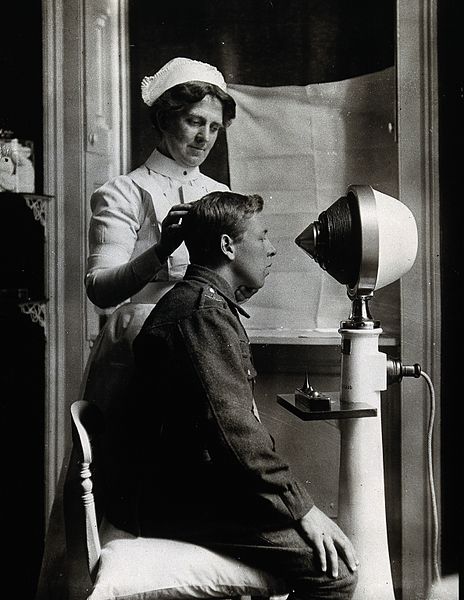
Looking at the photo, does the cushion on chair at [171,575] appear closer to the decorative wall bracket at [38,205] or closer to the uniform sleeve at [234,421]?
the uniform sleeve at [234,421]

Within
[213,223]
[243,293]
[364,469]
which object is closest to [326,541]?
[364,469]

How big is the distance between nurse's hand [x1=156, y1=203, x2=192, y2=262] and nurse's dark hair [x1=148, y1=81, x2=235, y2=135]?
0.23 meters

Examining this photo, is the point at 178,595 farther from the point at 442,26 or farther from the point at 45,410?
the point at 442,26

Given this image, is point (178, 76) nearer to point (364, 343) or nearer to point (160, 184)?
point (160, 184)

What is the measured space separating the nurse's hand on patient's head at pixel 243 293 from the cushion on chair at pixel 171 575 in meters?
0.51

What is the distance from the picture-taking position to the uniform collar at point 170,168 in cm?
148

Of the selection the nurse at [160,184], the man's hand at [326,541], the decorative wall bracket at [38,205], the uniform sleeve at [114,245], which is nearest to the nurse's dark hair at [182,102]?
the nurse at [160,184]

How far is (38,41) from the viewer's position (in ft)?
5.03

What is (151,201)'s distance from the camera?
146 cm

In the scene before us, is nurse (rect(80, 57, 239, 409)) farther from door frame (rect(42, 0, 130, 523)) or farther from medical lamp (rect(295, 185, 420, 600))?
medical lamp (rect(295, 185, 420, 600))

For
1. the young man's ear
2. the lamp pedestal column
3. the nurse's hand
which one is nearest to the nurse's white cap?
the nurse's hand

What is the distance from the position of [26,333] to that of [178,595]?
29.5 inches

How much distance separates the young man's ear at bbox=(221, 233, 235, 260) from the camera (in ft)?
4.24

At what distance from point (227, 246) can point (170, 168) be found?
0.30m
